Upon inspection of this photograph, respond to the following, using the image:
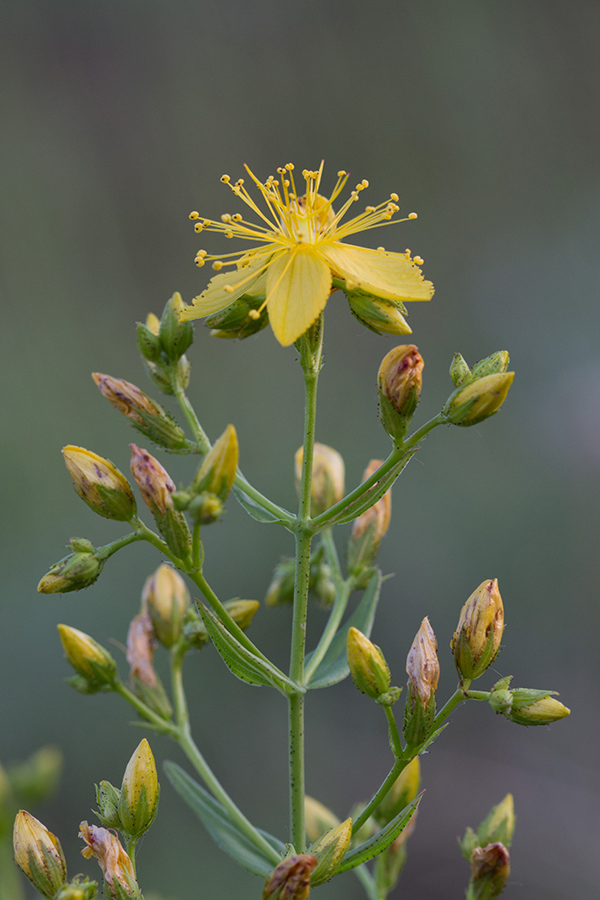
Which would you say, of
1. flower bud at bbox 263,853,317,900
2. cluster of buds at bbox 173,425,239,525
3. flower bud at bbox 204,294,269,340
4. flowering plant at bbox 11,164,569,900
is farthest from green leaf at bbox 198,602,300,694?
flower bud at bbox 204,294,269,340

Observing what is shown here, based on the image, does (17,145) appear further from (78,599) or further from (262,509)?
(262,509)

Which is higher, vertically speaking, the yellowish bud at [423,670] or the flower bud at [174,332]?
the flower bud at [174,332]

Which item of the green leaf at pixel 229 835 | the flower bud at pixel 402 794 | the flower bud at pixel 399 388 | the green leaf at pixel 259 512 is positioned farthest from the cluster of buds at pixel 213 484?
the flower bud at pixel 402 794

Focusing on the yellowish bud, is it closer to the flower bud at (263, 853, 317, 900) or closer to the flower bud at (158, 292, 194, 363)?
the flower bud at (263, 853, 317, 900)

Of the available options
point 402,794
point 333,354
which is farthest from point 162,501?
point 333,354

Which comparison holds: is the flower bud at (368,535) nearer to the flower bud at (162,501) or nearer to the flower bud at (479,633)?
the flower bud at (479,633)

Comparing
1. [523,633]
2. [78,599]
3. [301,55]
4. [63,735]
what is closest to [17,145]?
[301,55]
